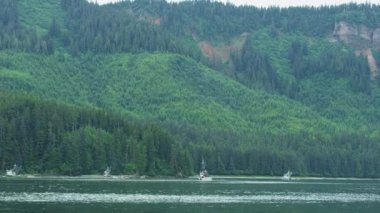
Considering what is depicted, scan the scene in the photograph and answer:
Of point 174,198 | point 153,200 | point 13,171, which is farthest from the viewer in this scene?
point 13,171

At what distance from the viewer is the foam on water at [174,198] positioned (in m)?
122

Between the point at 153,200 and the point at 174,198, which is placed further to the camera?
the point at 174,198

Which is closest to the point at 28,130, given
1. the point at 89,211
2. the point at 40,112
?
the point at 40,112

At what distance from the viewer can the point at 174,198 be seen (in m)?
136

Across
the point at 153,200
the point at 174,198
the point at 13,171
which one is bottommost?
the point at 174,198

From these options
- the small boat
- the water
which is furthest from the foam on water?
the small boat

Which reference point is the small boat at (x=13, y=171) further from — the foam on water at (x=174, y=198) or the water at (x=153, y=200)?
the foam on water at (x=174, y=198)

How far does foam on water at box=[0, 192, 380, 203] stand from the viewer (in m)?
122

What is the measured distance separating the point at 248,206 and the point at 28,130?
8212 centimetres

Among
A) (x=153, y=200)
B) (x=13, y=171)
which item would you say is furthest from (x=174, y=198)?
(x=13, y=171)

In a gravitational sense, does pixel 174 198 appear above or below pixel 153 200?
below

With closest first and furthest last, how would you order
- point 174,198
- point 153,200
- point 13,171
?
point 153,200 → point 174,198 → point 13,171

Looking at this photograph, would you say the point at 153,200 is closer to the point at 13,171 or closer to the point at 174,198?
the point at 174,198

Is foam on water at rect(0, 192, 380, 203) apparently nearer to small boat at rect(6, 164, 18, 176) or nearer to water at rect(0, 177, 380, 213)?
water at rect(0, 177, 380, 213)
